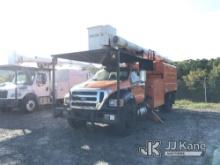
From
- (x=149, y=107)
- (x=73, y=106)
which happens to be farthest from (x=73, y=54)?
(x=149, y=107)

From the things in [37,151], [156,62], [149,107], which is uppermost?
[156,62]

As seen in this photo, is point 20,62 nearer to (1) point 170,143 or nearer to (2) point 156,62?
(2) point 156,62

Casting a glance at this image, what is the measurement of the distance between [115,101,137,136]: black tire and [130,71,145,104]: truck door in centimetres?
62

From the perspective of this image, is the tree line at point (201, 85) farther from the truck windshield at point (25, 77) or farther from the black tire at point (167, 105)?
the truck windshield at point (25, 77)

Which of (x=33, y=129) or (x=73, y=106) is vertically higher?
(x=73, y=106)

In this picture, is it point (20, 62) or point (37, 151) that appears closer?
point (37, 151)

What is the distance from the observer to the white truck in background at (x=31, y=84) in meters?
14.0

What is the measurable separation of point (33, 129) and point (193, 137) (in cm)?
574

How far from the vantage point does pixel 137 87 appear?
10102 mm

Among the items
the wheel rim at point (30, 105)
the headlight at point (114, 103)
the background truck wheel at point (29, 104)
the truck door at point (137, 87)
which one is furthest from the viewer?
the wheel rim at point (30, 105)

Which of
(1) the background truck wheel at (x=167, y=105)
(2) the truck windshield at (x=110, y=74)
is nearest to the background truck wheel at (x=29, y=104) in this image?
(2) the truck windshield at (x=110, y=74)

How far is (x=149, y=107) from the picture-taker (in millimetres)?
11312

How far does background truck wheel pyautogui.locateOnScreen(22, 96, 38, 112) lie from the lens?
1418 cm

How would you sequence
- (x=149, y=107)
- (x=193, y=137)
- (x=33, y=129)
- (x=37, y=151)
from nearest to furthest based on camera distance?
(x=37, y=151) → (x=193, y=137) → (x=33, y=129) → (x=149, y=107)
